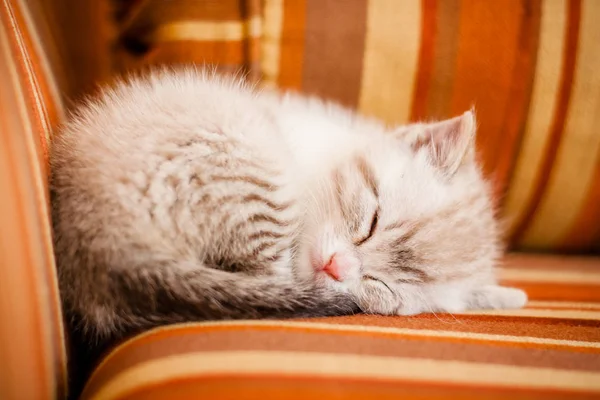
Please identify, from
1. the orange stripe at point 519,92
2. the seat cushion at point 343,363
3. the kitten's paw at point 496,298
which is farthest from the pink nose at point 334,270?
the orange stripe at point 519,92

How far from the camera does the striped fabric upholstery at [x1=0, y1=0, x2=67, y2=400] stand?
33.4 inches

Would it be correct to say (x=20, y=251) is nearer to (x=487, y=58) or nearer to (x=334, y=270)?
(x=334, y=270)

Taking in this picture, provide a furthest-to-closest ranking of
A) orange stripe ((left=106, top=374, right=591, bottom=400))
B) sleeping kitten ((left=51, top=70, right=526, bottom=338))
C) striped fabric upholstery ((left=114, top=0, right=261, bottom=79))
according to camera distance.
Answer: striped fabric upholstery ((left=114, top=0, right=261, bottom=79)) < sleeping kitten ((left=51, top=70, right=526, bottom=338)) < orange stripe ((left=106, top=374, right=591, bottom=400))

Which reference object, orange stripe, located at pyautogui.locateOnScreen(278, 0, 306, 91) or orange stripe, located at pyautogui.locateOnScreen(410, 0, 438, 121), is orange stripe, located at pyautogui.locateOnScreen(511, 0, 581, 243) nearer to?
orange stripe, located at pyautogui.locateOnScreen(410, 0, 438, 121)

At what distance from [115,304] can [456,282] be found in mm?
781

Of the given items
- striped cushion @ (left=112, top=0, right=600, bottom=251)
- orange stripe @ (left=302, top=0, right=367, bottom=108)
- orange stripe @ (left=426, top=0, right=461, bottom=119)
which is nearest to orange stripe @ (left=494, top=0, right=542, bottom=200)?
striped cushion @ (left=112, top=0, right=600, bottom=251)

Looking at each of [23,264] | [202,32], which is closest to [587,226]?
[202,32]

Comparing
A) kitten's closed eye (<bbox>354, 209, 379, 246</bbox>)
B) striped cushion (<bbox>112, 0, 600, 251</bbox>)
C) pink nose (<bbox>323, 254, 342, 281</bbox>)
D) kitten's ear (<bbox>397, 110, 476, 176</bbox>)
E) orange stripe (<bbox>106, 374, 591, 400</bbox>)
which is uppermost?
striped cushion (<bbox>112, 0, 600, 251</bbox>)

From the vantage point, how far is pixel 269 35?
1.60 metres

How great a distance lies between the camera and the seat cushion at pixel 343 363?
83cm

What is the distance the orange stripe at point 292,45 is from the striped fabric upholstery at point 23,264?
0.82 meters

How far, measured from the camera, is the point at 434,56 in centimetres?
162

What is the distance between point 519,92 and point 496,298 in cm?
69

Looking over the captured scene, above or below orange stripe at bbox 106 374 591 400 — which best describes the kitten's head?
above
